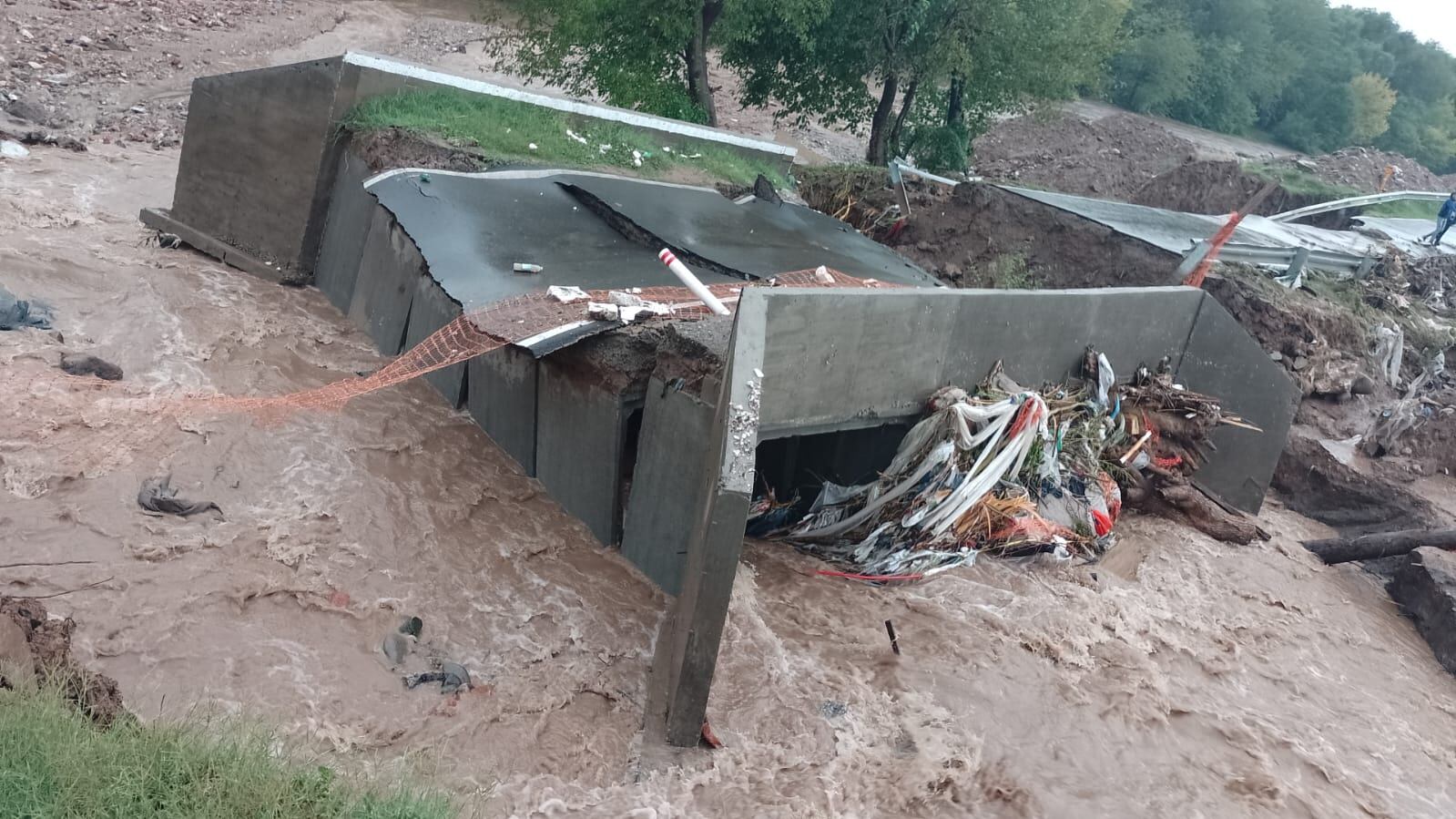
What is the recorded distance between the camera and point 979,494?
6.53 meters

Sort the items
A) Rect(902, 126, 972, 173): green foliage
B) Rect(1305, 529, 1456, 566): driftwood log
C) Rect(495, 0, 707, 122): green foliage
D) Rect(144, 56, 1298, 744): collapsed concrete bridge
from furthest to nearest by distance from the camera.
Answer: Rect(902, 126, 972, 173): green foliage → Rect(495, 0, 707, 122): green foliage → Rect(1305, 529, 1456, 566): driftwood log → Rect(144, 56, 1298, 744): collapsed concrete bridge

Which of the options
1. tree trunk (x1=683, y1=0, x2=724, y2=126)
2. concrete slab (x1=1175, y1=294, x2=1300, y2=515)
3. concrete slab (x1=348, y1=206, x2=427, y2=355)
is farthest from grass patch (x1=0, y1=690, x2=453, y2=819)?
tree trunk (x1=683, y1=0, x2=724, y2=126)

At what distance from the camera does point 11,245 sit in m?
8.77

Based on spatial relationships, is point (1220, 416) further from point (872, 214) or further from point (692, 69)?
point (692, 69)

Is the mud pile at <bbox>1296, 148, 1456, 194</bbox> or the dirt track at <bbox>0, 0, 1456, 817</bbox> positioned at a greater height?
the mud pile at <bbox>1296, 148, 1456, 194</bbox>

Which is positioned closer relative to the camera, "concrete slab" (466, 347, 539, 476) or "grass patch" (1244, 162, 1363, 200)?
"concrete slab" (466, 347, 539, 476)

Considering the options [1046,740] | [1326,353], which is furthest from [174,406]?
[1326,353]

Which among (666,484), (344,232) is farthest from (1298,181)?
(666,484)

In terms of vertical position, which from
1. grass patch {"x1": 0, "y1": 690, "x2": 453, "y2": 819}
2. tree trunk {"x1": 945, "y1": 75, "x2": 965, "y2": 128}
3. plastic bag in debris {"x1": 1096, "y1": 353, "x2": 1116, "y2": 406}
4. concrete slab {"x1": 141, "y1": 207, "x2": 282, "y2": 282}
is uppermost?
tree trunk {"x1": 945, "y1": 75, "x2": 965, "y2": 128}

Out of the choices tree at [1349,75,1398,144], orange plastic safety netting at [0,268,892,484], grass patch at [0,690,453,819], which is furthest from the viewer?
tree at [1349,75,1398,144]

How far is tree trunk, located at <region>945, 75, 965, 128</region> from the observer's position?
17.8 meters

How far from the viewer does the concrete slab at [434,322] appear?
732cm

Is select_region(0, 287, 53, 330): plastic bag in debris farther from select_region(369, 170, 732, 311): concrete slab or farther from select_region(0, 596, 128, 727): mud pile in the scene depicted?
select_region(0, 596, 128, 727): mud pile

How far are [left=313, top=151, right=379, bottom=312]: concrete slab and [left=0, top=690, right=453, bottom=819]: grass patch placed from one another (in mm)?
6139
